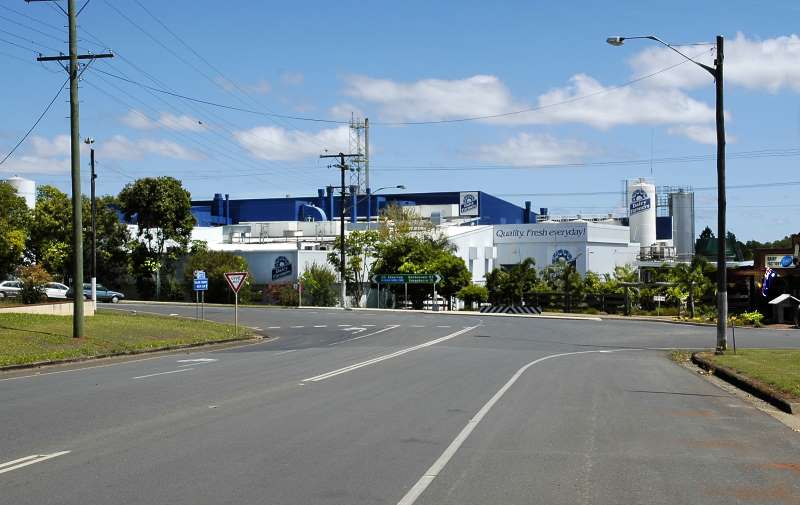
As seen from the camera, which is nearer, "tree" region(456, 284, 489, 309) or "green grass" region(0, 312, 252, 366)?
"green grass" region(0, 312, 252, 366)

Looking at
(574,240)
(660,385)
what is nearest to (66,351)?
(660,385)

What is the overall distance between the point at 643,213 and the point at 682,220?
1311 cm

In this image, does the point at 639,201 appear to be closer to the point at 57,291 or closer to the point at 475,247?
the point at 475,247

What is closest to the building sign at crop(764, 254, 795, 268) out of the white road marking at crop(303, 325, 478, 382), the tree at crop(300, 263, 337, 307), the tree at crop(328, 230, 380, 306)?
the white road marking at crop(303, 325, 478, 382)

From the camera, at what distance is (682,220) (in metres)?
109

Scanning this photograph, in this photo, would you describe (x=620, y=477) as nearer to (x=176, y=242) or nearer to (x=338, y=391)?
(x=338, y=391)

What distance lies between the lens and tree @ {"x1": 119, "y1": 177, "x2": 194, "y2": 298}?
70.6m

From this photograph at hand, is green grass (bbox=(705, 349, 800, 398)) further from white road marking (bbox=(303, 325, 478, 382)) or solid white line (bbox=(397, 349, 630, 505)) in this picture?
white road marking (bbox=(303, 325, 478, 382))

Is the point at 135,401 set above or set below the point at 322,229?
below

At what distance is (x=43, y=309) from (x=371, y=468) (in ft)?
98.3

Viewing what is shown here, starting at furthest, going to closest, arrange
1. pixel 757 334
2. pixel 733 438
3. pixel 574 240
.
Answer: pixel 574 240 < pixel 757 334 < pixel 733 438

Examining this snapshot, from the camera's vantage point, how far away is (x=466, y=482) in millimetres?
8406

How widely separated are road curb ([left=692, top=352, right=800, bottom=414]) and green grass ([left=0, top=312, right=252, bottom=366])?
56.9ft

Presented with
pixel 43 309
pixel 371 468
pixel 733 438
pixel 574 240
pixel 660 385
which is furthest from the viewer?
pixel 574 240
